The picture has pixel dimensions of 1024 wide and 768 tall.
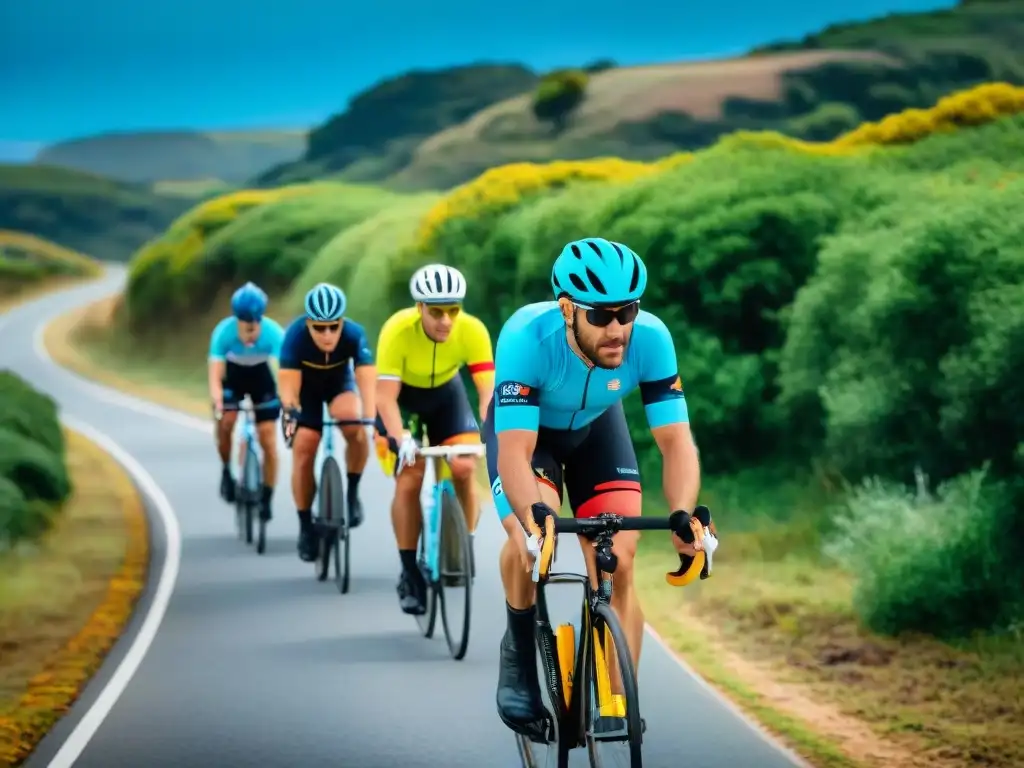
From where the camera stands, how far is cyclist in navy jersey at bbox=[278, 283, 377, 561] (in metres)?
13.1

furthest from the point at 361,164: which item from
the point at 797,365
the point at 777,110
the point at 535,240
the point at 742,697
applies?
the point at 742,697

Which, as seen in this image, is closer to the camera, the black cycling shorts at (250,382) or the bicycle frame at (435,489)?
the bicycle frame at (435,489)

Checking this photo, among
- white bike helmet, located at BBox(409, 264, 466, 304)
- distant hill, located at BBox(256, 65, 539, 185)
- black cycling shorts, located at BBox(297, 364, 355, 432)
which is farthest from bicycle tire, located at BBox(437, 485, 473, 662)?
distant hill, located at BBox(256, 65, 539, 185)

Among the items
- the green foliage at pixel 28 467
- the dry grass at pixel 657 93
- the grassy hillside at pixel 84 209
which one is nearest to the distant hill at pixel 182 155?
the grassy hillside at pixel 84 209

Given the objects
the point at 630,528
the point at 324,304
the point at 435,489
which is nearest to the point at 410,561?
the point at 435,489

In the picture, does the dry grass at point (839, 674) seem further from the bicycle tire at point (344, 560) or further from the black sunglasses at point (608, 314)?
the black sunglasses at point (608, 314)

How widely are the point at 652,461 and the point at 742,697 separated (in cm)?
867

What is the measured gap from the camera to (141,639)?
11977 mm

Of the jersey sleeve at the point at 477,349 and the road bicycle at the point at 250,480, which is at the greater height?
the jersey sleeve at the point at 477,349

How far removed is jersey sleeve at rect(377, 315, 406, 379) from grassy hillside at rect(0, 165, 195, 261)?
102 metres

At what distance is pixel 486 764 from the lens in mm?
8430

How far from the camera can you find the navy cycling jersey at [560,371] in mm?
7152

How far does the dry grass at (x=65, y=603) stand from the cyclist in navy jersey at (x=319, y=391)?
63.6 inches

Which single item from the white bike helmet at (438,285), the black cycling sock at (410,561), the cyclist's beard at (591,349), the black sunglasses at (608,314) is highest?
the white bike helmet at (438,285)
